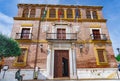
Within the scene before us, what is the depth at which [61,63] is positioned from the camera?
43.4ft

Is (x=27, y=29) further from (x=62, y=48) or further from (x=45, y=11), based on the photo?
(x=62, y=48)

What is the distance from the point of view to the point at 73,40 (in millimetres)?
14008

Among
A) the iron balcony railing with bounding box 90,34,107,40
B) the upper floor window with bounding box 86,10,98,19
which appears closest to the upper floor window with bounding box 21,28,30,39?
the iron balcony railing with bounding box 90,34,107,40

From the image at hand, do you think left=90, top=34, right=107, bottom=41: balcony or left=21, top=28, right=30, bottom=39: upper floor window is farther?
left=21, top=28, right=30, bottom=39: upper floor window

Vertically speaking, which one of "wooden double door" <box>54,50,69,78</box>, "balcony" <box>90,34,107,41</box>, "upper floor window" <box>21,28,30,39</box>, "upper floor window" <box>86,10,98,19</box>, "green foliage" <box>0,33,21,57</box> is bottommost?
"wooden double door" <box>54,50,69,78</box>

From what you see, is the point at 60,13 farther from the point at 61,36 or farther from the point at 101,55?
the point at 101,55

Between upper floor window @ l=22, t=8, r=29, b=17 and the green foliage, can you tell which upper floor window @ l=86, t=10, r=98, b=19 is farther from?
the green foliage

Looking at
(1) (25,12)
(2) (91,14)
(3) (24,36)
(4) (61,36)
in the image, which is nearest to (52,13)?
(1) (25,12)

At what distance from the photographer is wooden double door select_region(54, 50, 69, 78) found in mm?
12861

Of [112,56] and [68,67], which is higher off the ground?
[112,56]

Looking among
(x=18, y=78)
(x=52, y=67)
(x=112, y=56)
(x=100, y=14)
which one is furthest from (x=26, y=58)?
(x=100, y=14)

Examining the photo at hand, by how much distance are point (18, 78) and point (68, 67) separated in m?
5.49

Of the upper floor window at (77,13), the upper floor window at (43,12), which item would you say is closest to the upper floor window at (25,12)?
the upper floor window at (43,12)

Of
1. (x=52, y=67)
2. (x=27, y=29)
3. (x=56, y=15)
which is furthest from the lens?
(x=56, y=15)
